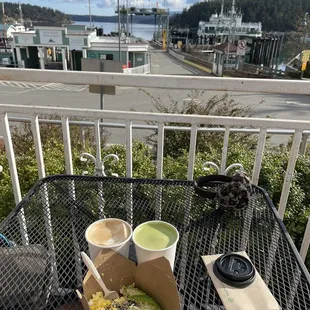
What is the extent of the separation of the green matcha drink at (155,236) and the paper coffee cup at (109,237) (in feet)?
0.12

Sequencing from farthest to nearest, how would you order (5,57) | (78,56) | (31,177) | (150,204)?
1. (5,57)
2. (78,56)
3. (31,177)
4. (150,204)

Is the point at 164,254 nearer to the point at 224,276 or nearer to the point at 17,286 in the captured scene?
the point at 224,276

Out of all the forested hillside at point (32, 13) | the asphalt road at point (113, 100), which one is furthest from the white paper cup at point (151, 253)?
the forested hillside at point (32, 13)

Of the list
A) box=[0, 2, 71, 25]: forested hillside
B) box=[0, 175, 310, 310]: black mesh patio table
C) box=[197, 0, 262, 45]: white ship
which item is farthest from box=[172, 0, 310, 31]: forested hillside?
box=[0, 175, 310, 310]: black mesh patio table

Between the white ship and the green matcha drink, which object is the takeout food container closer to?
the green matcha drink

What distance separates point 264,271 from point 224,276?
17cm

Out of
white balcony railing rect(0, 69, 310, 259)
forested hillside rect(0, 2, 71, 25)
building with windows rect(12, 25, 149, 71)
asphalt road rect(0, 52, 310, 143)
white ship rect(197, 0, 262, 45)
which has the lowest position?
asphalt road rect(0, 52, 310, 143)

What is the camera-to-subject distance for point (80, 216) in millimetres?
1072

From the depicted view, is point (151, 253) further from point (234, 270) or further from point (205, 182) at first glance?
point (205, 182)

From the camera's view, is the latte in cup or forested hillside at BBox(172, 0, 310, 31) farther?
forested hillside at BBox(172, 0, 310, 31)

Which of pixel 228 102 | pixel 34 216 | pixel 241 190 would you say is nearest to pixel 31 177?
pixel 34 216

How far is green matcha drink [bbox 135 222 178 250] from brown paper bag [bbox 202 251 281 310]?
6.1 inches

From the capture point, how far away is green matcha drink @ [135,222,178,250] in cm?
83

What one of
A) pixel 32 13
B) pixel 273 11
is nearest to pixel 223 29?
pixel 273 11
